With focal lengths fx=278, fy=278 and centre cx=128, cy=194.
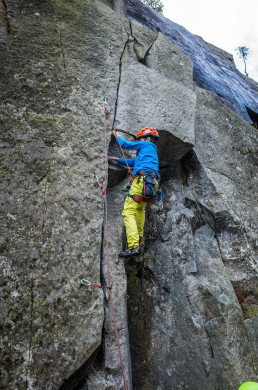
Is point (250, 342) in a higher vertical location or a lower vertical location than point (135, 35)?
lower

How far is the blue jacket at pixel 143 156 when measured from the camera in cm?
475

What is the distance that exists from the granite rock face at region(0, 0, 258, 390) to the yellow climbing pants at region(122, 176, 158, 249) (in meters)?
0.27

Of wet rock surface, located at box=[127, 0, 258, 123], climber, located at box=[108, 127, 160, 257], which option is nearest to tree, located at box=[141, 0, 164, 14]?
wet rock surface, located at box=[127, 0, 258, 123]

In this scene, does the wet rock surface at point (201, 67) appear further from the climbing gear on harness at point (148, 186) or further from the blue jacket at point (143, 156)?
the climbing gear on harness at point (148, 186)

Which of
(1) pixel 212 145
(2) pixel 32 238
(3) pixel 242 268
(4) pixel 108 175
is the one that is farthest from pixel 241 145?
(2) pixel 32 238

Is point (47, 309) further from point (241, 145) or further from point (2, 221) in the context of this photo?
point (241, 145)

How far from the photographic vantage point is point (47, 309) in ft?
10.8

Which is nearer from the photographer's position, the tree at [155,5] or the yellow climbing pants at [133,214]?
the yellow climbing pants at [133,214]

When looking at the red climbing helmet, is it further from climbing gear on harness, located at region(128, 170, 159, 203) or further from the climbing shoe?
the climbing shoe

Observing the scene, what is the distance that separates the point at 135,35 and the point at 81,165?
4418mm

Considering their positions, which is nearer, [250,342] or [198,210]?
[250,342]

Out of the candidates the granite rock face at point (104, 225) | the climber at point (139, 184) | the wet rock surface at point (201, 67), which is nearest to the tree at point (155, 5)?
the wet rock surface at point (201, 67)

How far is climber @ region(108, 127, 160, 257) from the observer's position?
428 cm

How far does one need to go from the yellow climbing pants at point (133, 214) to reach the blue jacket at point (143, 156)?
29 centimetres
